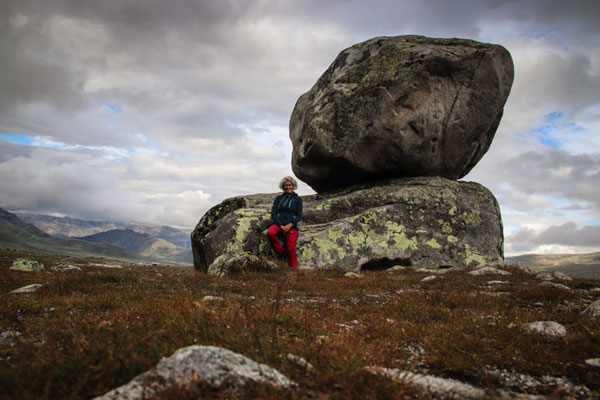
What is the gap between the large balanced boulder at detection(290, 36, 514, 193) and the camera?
717 inches

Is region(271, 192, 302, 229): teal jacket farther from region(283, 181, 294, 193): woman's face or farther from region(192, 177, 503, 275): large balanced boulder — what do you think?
region(192, 177, 503, 275): large balanced boulder

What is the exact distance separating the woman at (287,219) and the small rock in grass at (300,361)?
11.4 m

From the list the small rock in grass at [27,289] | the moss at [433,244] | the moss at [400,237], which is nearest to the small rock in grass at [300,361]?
the small rock in grass at [27,289]

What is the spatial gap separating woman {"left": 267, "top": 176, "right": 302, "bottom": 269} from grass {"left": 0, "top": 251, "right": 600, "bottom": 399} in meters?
6.28

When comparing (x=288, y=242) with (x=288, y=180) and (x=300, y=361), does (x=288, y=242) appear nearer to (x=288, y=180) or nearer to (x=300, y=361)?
(x=288, y=180)

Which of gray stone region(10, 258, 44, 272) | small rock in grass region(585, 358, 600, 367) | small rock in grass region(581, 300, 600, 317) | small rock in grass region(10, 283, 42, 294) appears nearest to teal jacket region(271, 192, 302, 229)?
small rock in grass region(10, 283, 42, 294)

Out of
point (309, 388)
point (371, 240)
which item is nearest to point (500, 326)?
point (309, 388)

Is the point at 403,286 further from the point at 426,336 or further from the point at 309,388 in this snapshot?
the point at 309,388

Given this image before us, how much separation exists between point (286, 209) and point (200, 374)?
1272 centimetres

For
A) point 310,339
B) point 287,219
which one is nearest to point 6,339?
point 310,339

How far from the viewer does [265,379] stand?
2709mm

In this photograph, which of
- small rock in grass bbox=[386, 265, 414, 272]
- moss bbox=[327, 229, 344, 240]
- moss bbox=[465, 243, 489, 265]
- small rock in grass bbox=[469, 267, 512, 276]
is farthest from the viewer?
moss bbox=[465, 243, 489, 265]

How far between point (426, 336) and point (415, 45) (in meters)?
18.1

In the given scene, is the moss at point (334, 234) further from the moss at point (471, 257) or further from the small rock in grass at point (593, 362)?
the small rock in grass at point (593, 362)
